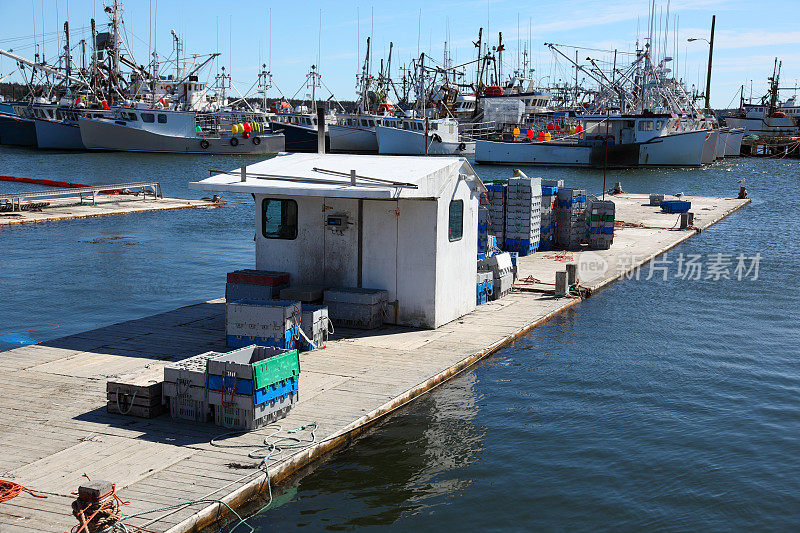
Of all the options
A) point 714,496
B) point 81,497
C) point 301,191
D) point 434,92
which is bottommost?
point 714,496

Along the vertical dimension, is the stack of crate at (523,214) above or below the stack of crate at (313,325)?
above

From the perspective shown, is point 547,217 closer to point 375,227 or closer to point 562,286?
point 562,286

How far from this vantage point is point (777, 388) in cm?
1451

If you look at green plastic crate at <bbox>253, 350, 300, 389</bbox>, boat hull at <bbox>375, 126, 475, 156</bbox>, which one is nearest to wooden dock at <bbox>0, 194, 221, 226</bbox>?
green plastic crate at <bbox>253, 350, 300, 389</bbox>

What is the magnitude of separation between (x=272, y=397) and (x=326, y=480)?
1.29 meters

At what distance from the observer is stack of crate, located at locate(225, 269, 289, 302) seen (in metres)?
16.0

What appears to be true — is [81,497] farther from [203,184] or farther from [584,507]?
[203,184]

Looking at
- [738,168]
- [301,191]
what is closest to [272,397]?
[301,191]

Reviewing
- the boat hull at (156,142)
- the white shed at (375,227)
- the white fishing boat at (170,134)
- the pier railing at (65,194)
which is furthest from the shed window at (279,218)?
the boat hull at (156,142)

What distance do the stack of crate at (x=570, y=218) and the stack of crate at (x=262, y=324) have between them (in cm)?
1573

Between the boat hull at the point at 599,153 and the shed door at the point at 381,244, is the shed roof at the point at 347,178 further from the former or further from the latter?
the boat hull at the point at 599,153

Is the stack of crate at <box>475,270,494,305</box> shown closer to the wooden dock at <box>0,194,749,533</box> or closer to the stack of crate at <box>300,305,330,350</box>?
the wooden dock at <box>0,194,749,533</box>

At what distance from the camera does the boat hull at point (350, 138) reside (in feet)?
325

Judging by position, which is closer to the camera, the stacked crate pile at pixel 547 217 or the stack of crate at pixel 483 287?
the stack of crate at pixel 483 287
